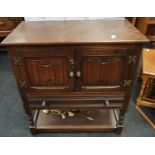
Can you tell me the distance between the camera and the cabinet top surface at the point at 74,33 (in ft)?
3.08

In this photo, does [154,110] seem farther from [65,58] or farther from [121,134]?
[65,58]

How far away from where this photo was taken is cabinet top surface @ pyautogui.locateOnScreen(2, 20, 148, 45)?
0.94 metres

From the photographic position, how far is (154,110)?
169cm

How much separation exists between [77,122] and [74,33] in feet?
2.63

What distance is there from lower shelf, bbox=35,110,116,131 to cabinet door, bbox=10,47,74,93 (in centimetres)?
45

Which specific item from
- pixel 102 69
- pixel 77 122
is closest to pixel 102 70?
pixel 102 69

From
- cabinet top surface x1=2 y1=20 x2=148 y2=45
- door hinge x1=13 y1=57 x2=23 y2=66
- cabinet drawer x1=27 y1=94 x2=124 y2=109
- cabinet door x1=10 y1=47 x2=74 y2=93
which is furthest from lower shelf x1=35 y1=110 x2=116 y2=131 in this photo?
cabinet top surface x1=2 y1=20 x2=148 y2=45

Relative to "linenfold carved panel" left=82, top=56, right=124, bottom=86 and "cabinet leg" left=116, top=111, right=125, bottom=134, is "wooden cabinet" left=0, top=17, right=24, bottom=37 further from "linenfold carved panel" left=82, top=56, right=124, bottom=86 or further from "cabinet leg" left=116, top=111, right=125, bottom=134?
"cabinet leg" left=116, top=111, right=125, bottom=134

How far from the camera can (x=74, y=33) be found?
104 centimetres

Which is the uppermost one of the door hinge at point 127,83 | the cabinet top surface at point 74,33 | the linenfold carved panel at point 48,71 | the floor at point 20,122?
the cabinet top surface at point 74,33

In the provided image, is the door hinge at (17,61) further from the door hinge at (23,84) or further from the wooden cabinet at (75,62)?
the door hinge at (23,84)

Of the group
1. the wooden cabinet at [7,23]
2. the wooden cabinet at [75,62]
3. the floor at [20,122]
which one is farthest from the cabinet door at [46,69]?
the wooden cabinet at [7,23]

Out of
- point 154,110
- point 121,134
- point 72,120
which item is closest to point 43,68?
point 72,120
